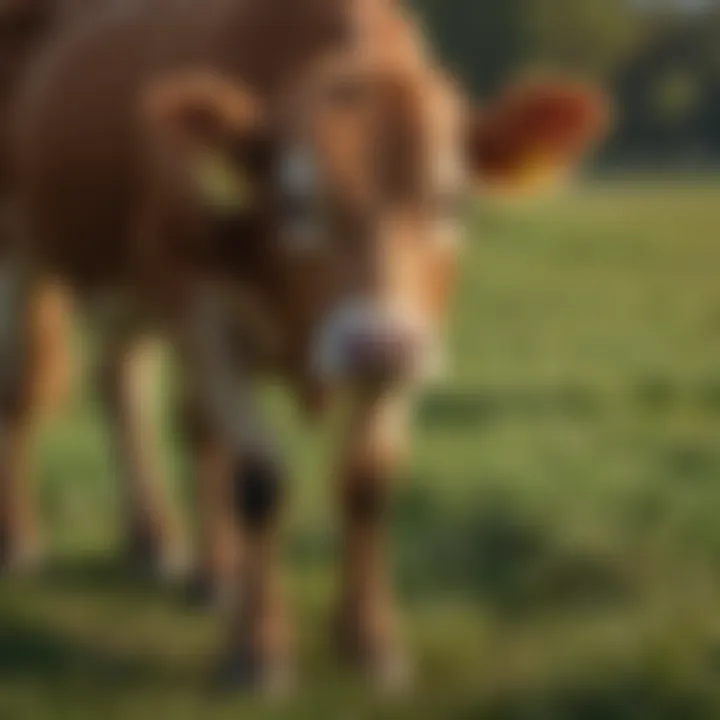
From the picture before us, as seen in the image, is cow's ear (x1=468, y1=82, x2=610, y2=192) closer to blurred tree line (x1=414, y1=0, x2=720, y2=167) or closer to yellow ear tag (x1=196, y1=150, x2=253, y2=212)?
yellow ear tag (x1=196, y1=150, x2=253, y2=212)

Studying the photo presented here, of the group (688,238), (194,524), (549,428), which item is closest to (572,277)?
(688,238)

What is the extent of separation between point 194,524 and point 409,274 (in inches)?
56.7

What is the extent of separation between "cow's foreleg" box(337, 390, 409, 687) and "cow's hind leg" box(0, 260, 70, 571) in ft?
3.18

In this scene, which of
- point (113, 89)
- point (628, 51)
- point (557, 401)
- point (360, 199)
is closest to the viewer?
point (360, 199)

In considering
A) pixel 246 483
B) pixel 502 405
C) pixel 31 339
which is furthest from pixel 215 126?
pixel 502 405

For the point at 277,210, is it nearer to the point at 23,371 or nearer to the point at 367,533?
the point at 367,533

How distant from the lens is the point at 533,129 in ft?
10.3

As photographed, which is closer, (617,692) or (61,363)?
(617,692)

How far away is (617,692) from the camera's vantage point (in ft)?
9.05

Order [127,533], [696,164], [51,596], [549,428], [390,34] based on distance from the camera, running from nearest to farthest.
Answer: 1. [390,34]
2. [51,596]
3. [127,533]
4. [549,428]
5. [696,164]

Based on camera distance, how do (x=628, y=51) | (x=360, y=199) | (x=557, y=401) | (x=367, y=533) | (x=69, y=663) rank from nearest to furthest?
(x=360, y=199) → (x=69, y=663) → (x=367, y=533) → (x=557, y=401) → (x=628, y=51)

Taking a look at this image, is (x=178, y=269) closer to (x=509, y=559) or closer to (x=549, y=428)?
(x=509, y=559)

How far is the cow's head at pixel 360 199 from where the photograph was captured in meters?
2.72

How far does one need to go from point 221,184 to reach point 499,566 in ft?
3.25
